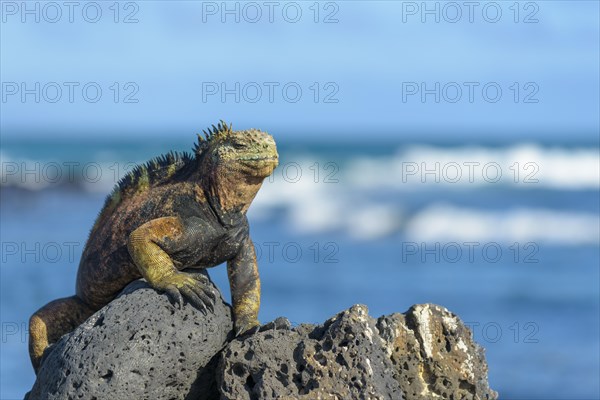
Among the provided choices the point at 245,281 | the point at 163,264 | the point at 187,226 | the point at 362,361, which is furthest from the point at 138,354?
the point at 362,361

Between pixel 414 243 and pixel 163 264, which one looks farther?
pixel 414 243

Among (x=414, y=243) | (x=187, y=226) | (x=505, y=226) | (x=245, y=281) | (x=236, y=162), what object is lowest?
(x=245, y=281)

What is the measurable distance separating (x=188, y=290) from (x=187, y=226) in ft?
1.48

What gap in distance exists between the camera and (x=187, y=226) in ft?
21.7

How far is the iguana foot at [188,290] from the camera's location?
20.7 ft

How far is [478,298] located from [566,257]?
5.04 metres

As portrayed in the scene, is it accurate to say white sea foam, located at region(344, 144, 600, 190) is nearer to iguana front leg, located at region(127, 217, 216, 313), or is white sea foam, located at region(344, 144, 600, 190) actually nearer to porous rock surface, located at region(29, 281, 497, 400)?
porous rock surface, located at region(29, 281, 497, 400)

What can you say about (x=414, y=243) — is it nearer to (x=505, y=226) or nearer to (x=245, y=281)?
(x=505, y=226)

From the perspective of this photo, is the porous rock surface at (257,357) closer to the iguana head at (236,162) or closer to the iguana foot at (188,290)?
the iguana foot at (188,290)

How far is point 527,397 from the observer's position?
1242cm

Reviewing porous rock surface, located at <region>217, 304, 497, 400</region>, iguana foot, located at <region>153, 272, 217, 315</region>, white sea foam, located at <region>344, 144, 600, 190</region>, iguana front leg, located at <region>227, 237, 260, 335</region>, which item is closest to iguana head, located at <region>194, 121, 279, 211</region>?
iguana front leg, located at <region>227, 237, 260, 335</region>

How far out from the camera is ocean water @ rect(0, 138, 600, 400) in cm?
1470

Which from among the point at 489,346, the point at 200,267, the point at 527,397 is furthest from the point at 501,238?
the point at 200,267

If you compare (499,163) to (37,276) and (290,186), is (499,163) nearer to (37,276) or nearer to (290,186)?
(290,186)
